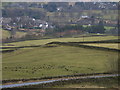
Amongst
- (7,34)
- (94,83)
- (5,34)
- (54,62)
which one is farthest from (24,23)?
(94,83)

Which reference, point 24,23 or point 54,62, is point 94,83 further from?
point 24,23

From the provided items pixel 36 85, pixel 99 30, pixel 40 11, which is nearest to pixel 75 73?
pixel 36 85

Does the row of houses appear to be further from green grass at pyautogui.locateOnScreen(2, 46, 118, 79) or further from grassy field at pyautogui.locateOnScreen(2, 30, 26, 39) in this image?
green grass at pyautogui.locateOnScreen(2, 46, 118, 79)

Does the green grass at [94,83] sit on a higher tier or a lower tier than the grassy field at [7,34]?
lower

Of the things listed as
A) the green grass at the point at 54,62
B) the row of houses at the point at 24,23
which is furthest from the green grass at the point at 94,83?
the row of houses at the point at 24,23

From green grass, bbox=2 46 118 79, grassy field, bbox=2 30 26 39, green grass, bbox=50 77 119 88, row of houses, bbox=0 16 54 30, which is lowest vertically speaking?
green grass, bbox=50 77 119 88

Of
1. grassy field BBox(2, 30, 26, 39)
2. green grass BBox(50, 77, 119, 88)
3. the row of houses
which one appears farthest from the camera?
the row of houses

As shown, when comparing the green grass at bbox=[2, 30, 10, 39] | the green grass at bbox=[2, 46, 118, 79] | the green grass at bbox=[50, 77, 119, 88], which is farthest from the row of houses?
the green grass at bbox=[50, 77, 119, 88]

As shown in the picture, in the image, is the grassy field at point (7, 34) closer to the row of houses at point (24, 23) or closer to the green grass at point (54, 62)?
the row of houses at point (24, 23)

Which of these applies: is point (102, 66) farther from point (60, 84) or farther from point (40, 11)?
point (40, 11)
